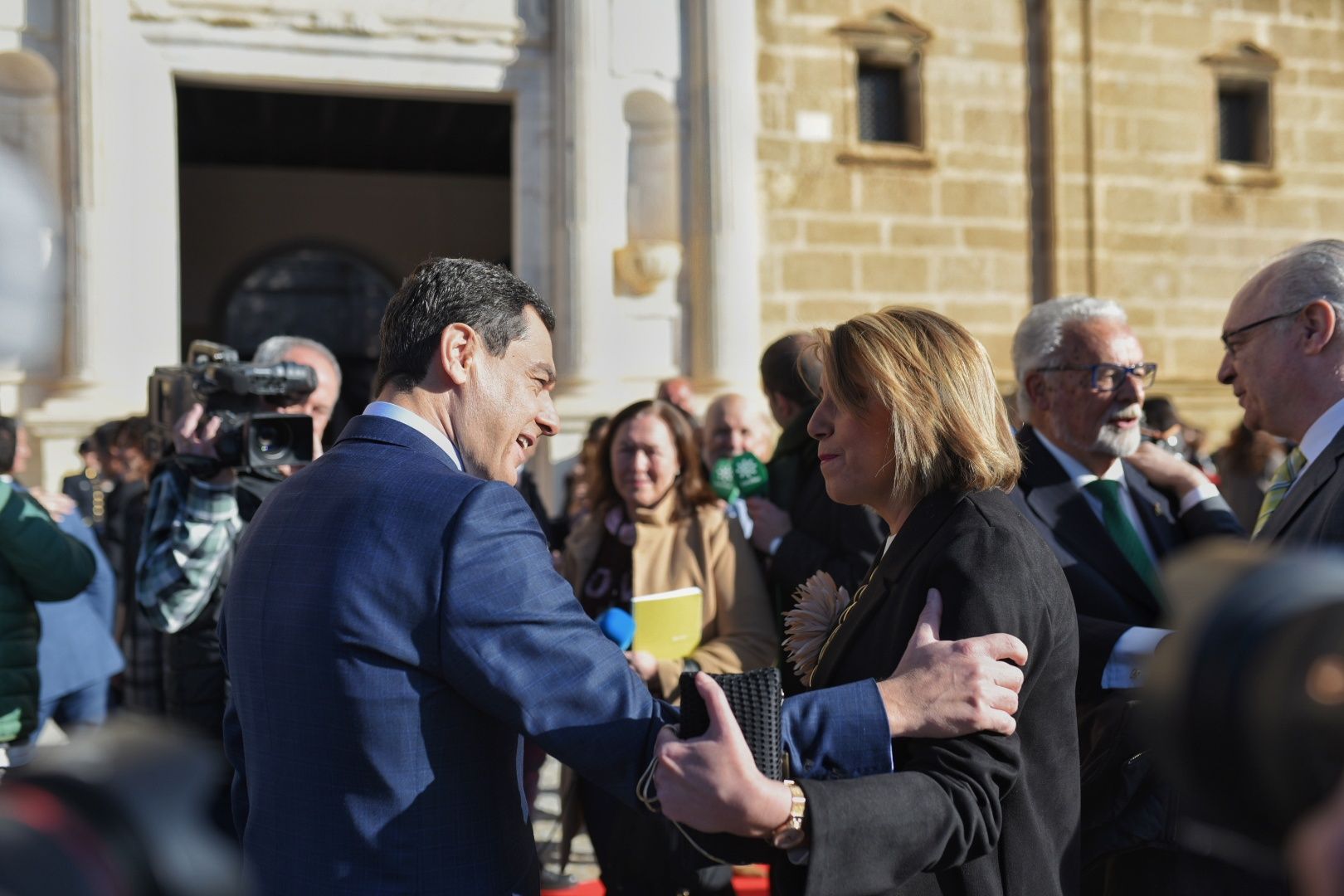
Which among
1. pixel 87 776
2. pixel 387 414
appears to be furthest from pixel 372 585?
pixel 87 776

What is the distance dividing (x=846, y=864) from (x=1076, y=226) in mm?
10475

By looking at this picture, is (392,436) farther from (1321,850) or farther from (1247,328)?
(1247,328)

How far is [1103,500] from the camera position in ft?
11.5

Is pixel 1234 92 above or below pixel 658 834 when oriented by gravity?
above

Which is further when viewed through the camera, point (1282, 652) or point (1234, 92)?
point (1234, 92)

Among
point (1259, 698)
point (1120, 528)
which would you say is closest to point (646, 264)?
point (1120, 528)

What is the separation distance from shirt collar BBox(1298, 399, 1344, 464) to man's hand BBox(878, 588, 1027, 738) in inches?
52.8

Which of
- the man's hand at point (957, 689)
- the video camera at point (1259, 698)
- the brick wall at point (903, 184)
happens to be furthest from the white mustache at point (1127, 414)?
the brick wall at point (903, 184)

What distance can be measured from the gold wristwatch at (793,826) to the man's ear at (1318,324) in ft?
6.09

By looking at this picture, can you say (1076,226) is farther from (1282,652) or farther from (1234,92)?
(1282,652)

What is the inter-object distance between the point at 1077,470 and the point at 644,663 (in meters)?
1.37

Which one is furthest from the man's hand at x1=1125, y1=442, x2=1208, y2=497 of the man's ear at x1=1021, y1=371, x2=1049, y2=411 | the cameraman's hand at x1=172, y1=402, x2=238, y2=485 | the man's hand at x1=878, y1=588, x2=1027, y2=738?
the cameraman's hand at x1=172, y1=402, x2=238, y2=485

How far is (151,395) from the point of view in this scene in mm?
3775

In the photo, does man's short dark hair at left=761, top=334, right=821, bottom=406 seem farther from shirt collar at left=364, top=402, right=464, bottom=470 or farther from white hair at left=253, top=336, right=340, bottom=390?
shirt collar at left=364, top=402, right=464, bottom=470
